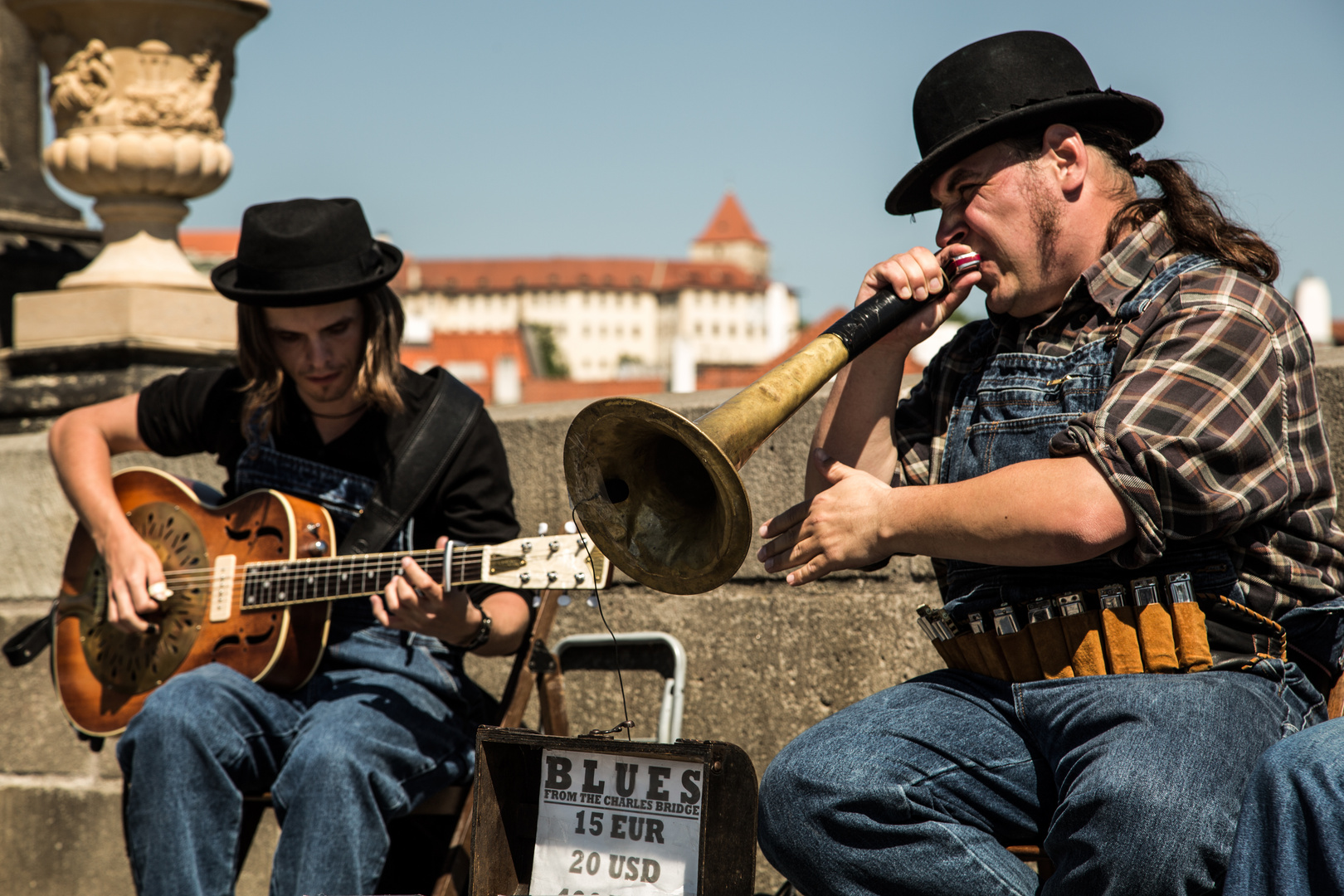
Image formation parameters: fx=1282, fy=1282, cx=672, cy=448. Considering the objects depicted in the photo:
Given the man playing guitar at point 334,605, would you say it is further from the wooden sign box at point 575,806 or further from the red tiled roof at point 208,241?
the red tiled roof at point 208,241

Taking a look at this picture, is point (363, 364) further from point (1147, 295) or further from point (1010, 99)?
point (1147, 295)

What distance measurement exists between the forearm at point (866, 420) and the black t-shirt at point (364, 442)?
0.90 metres

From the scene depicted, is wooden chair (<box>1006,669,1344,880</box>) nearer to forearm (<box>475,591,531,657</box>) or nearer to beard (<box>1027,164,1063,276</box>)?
beard (<box>1027,164,1063,276</box>)

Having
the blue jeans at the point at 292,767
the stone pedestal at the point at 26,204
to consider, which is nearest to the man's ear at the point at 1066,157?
the blue jeans at the point at 292,767

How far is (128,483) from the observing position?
3641mm

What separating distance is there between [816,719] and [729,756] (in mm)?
1171

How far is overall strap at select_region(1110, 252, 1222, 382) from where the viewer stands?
224cm

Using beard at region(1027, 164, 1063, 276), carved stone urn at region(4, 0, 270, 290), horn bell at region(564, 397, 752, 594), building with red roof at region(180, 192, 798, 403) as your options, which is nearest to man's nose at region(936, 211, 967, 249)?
beard at region(1027, 164, 1063, 276)

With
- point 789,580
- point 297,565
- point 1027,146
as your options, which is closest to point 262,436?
point 297,565

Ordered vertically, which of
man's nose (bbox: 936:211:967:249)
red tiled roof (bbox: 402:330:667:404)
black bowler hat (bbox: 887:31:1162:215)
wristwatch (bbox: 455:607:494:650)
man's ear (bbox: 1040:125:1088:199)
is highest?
red tiled roof (bbox: 402:330:667:404)

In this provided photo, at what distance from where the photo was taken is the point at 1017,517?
2.09 meters

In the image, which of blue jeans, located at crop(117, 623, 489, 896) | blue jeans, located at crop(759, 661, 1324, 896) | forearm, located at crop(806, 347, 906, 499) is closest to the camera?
blue jeans, located at crop(759, 661, 1324, 896)

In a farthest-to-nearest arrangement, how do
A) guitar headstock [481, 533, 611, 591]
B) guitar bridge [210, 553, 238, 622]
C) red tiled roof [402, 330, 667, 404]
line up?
red tiled roof [402, 330, 667, 404] < guitar bridge [210, 553, 238, 622] < guitar headstock [481, 533, 611, 591]

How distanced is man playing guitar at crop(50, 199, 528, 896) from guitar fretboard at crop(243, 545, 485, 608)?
0.07 metres
